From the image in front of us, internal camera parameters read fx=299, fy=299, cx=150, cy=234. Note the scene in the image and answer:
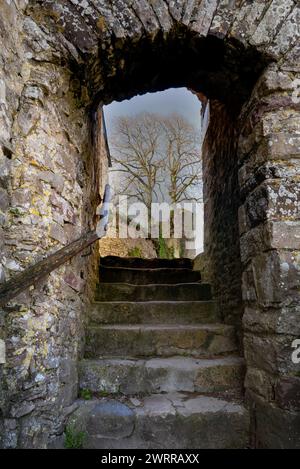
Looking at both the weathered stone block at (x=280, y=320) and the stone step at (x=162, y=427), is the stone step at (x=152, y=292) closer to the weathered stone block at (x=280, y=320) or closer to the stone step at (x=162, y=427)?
the stone step at (x=162, y=427)

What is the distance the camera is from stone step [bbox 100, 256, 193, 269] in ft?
14.5

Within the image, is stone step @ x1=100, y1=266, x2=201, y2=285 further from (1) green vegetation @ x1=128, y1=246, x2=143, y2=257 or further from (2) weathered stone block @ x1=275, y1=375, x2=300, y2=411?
(1) green vegetation @ x1=128, y1=246, x2=143, y2=257

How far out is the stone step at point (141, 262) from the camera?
14.5 ft

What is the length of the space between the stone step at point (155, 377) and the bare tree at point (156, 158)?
7717 mm

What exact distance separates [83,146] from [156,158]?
827cm

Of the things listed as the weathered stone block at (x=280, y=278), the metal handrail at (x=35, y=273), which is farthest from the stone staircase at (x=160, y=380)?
the metal handrail at (x=35, y=273)

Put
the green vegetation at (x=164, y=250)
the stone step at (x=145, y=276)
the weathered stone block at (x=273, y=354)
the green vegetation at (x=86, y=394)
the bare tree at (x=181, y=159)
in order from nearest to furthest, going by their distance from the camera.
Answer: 1. the weathered stone block at (x=273, y=354)
2. the green vegetation at (x=86, y=394)
3. the stone step at (x=145, y=276)
4. the green vegetation at (x=164, y=250)
5. the bare tree at (x=181, y=159)

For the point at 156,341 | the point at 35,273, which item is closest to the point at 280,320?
the point at 156,341

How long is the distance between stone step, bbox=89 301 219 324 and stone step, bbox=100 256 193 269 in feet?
5.04

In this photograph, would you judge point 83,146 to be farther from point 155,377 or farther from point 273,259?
point 155,377

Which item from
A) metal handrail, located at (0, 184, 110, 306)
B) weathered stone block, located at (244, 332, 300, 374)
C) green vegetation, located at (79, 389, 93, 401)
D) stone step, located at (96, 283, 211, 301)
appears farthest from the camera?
stone step, located at (96, 283, 211, 301)

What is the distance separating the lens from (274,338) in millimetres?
1676

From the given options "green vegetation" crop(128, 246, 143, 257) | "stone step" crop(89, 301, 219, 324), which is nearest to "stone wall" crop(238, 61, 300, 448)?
"stone step" crop(89, 301, 219, 324)

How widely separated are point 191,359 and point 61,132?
1.93 meters
